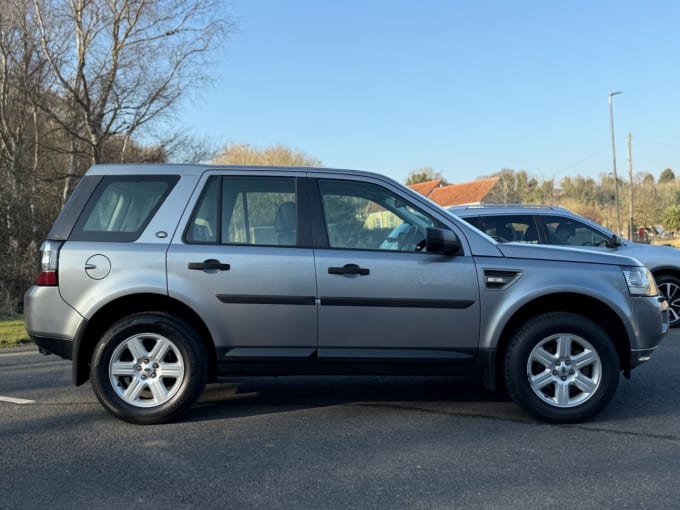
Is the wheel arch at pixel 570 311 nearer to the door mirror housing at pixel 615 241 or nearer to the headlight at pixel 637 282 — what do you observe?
the headlight at pixel 637 282

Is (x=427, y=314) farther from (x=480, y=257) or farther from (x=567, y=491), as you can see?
(x=567, y=491)

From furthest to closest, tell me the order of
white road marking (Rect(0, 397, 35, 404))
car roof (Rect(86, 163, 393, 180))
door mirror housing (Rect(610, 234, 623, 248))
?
door mirror housing (Rect(610, 234, 623, 248)) < white road marking (Rect(0, 397, 35, 404)) < car roof (Rect(86, 163, 393, 180))

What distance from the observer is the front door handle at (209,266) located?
4.66 m

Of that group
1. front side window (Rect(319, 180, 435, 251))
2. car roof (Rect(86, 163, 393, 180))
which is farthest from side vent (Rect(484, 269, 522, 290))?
car roof (Rect(86, 163, 393, 180))

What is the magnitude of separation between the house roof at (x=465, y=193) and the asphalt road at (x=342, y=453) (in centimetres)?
5177

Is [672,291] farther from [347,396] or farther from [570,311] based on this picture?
[347,396]

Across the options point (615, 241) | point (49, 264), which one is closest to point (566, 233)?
point (615, 241)

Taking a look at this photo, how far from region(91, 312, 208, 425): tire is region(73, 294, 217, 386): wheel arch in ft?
0.32

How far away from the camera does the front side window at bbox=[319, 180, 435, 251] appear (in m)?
4.82

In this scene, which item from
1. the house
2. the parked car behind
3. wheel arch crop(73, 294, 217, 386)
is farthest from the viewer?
the house

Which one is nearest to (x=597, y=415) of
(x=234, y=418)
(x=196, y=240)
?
(x=234, y=418)

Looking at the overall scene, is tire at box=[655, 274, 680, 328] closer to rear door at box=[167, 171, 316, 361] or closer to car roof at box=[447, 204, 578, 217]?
car roof at box=[447, 204, 578, 217]

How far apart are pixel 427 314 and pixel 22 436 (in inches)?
122

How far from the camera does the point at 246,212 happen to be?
16.0ft
